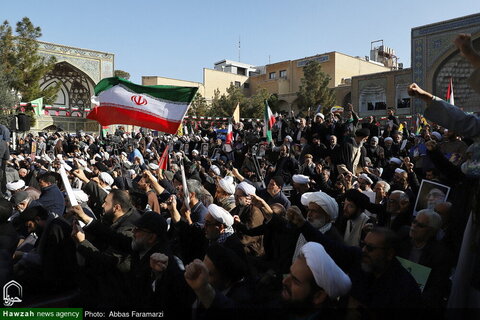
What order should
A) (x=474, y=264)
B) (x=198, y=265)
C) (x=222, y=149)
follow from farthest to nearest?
(x=222, y=149) → (x=474, y=264) → (x=198, y=265)

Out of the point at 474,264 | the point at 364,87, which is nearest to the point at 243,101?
the point at 364,87

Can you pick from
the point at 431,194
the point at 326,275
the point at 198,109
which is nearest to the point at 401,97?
the point at 198,109

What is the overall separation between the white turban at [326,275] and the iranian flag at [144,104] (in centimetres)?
391

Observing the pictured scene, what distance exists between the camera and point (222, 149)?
13.5 meters

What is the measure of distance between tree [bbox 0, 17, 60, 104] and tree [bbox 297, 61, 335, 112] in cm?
1814

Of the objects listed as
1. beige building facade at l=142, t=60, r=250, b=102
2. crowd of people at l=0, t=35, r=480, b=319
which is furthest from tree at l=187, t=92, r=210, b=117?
crowd of people at l=0, t=35, r=480, b=319

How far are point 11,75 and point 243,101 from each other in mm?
16269

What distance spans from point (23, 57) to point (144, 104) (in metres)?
24.3

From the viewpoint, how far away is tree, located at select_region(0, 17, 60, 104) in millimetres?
24734

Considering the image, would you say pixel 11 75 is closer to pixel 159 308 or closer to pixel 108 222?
pixel 108 222

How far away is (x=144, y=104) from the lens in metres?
5.68

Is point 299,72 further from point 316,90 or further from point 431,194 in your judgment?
point 431,194

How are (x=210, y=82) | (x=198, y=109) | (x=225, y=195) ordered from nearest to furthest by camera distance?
(x=225, y=195) < (x=198, y=109) < (x=210, y=82)

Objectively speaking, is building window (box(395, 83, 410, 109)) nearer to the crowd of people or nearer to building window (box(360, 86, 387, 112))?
building window (box(360, 86, 387, 112))
